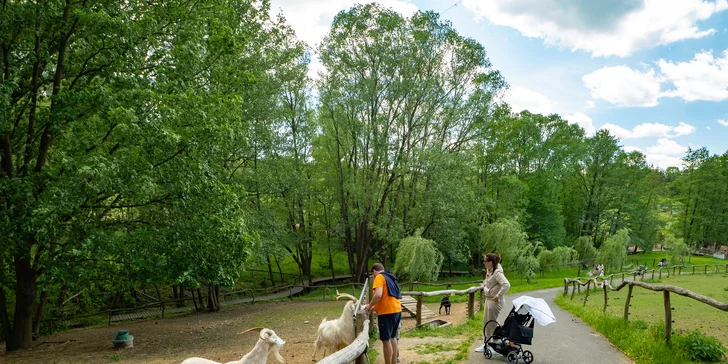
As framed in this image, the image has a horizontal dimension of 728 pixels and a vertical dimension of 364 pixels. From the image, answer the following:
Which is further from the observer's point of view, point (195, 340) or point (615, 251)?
point (615, 251)

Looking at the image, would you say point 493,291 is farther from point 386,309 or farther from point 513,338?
point 386,309

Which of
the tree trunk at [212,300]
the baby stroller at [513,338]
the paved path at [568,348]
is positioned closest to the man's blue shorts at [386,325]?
the paved path at [568,348]

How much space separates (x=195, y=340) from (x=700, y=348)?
12.6m

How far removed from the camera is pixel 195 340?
1344 centimetres

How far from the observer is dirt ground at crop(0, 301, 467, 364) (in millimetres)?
10469

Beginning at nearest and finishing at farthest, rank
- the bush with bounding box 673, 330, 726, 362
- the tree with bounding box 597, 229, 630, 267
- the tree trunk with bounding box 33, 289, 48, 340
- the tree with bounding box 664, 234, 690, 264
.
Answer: the bush with bounding box 673, 330, 726, 362 → the tree trunk with bounding box 33, 289, 48, 340 → the tree with bounding box 597, 229, 630, 267 → the tree with bounding box 664, 234, 690, 264

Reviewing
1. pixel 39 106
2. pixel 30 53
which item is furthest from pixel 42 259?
pixel 30 53

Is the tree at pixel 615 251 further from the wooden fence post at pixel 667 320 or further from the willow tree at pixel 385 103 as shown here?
the wooden fence post at pixel 667 320

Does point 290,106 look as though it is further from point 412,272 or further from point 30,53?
point 30,53

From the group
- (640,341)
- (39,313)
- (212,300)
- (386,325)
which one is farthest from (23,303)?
(640,341)

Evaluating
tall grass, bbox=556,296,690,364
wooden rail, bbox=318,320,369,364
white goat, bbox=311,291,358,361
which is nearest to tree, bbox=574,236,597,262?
tall grass, bbox=556,296,690,364

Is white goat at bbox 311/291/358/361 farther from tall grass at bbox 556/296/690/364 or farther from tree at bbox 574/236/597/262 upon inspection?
tree at bbox 574/236/597/262

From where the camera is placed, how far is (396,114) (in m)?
26.0

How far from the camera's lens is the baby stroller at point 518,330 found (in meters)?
6.15
